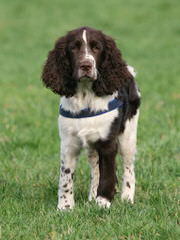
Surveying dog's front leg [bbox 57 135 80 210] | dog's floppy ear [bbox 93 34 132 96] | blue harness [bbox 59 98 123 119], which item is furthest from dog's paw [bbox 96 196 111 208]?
dog's floppy ear [bbox 93 34 132 96]

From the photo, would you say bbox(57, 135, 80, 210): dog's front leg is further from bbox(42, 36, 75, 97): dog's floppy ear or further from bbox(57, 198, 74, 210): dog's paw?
bbox(42, 36, 75, 97): dog's floppy ear

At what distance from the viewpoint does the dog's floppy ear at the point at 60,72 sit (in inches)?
209

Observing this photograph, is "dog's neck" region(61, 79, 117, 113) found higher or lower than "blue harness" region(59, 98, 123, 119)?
higher

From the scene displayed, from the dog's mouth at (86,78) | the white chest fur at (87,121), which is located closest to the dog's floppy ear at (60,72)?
the white chest fur at (87,121)

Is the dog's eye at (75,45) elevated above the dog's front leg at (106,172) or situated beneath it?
elevated above

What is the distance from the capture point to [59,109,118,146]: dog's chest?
5.25 metres

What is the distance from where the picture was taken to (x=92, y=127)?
526cm

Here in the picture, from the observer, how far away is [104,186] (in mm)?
5367

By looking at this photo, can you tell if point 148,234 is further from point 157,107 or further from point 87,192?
point 157,107

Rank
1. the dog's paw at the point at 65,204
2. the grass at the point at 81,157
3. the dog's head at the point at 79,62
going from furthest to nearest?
the dog's paw at the point at 65,204, the dog's head at the point at 79,62, the grass at the point at 81,157

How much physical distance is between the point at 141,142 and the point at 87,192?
1874 mm

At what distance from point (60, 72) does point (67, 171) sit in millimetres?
928

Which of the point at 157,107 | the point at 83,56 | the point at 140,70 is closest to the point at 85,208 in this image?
the point at 83,56

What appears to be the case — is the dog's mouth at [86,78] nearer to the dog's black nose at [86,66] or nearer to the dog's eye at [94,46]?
the dog's black nose at [86,66]
